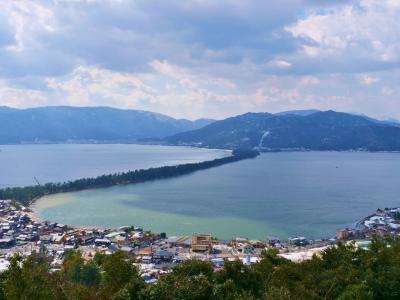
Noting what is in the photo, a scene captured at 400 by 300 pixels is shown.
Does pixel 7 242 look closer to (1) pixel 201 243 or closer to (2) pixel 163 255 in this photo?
(2) pixel 163 255

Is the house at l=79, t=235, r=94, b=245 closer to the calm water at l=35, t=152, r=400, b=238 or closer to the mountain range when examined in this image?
the calm water at l=35, t=152, r=400, b=238

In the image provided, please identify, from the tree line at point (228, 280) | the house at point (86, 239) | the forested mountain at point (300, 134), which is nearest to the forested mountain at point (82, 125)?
the forested mountain at point (300, 134)

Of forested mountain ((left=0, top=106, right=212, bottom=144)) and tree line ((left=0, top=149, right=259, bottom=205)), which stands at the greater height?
forested mountain ((left=0, top=106, right=212, bottom=144))

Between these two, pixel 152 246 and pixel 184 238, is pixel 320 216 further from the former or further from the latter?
pixel 152 246

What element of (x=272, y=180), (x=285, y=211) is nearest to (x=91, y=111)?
(x=272, y=180)

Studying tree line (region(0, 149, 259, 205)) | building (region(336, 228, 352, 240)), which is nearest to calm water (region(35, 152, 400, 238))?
building (region(336, 228, 352, 240))
